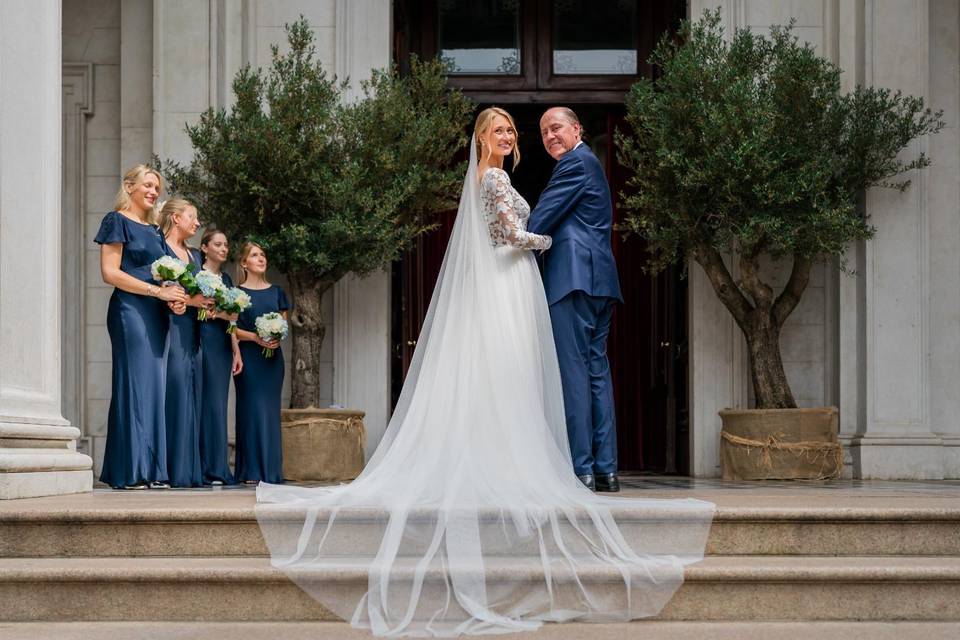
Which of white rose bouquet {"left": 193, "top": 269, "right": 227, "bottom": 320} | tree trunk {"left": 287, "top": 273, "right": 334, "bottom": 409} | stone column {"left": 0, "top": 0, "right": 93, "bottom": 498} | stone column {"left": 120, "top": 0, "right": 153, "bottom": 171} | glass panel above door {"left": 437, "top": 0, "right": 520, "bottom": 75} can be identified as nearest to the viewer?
stone column {"left": 0, "top": 0, "right": 93, "bottom": 498}

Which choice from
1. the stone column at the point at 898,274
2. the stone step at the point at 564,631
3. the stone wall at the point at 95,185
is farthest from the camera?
the stone wall at the point at 95,185

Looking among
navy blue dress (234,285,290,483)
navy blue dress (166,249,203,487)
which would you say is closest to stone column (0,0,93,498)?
navy blue dress (166,249,203,487)

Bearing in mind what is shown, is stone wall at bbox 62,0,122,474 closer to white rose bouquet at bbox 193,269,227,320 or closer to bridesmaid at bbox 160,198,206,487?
bridesmaid at bbox 160,198,206,487

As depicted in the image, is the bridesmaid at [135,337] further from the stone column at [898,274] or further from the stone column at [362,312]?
the stone column at [898,274]

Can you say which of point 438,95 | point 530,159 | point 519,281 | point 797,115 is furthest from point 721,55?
point 530,159

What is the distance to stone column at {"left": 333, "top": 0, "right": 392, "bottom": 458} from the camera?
9664mm

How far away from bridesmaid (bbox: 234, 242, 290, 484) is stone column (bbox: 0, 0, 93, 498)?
151 cm

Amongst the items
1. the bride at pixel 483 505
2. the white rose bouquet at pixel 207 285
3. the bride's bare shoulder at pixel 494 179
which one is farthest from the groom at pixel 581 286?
the white rose bouquet at pixel 207 285

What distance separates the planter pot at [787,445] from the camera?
865cm

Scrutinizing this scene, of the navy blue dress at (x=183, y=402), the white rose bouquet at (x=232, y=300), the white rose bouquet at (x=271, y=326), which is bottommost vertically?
the navy blue dress at (x=183, y=402)

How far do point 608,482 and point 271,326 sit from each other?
2865mm

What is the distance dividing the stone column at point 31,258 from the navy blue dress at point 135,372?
0.37 metres

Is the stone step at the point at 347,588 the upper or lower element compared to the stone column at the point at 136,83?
lower

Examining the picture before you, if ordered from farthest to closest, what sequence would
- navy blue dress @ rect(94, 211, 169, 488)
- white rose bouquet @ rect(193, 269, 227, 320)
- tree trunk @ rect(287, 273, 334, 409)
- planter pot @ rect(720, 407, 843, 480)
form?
tree trunk @ rect(287, 273, 334, 409) < planter pot @ rect(720, 407, 843, 480) < white rose bouquet @ rect(193, 269, 227, 320) < navy blue dress @ rect(94, 211, 169, 488)
